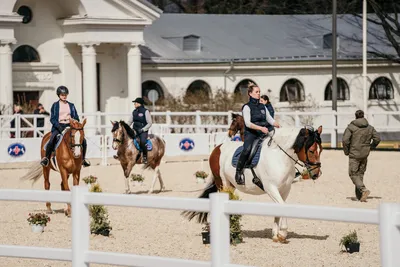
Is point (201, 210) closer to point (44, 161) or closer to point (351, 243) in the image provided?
point (351, 243)

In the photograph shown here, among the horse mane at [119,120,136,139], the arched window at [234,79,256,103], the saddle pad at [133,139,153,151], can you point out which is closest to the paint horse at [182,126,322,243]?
the horse mane at [119,120,136,139]

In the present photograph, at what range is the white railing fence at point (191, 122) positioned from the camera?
35.1 m

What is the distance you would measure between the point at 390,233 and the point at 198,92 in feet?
133

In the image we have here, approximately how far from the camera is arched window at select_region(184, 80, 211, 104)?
46094mm

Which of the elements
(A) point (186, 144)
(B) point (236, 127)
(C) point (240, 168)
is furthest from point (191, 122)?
(C) point (240, 168)

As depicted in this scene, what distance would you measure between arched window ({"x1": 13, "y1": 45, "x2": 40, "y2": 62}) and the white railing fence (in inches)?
149

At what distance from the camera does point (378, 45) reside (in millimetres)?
55312

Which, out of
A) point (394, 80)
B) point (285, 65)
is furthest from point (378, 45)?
point (285, 65)

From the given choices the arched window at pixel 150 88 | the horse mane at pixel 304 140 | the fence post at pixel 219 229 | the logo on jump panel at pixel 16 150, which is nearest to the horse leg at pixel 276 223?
the horse mane at pixel 304 140

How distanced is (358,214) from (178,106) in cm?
3654

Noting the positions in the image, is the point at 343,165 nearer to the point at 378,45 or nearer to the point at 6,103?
the point at 6,103

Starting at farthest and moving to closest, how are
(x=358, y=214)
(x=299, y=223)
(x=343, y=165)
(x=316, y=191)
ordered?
(x=343, y=165)
(x=316, y=191)
(x=299, y=223)
(x=358, y=214)

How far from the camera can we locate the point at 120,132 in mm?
23781

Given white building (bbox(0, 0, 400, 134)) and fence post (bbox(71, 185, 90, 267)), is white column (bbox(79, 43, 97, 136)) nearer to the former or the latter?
white building (bbox(0, 0, 400, 134))
